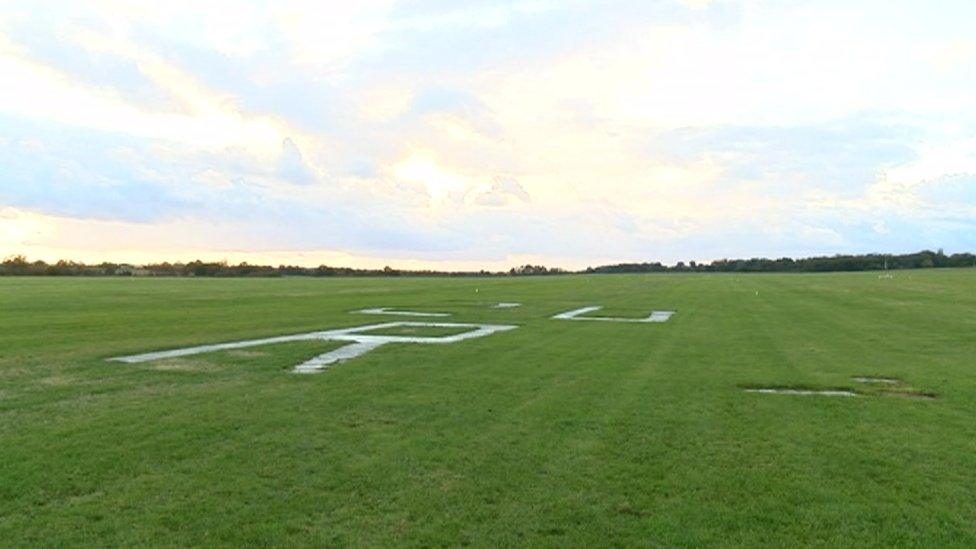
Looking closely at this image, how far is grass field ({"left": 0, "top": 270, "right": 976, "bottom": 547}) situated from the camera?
6.72 m

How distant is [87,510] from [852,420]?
10141mm

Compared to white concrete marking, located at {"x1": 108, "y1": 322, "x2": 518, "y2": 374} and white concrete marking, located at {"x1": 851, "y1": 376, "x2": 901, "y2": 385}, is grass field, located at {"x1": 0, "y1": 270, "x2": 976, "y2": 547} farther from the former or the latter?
white concrete marking, located at {"x1": 108, "y1": 322, "x2": 518, "y2": 374}

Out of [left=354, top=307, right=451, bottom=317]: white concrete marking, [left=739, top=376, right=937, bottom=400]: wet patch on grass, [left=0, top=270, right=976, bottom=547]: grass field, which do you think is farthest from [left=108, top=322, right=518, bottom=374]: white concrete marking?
[left=739, top=376, right=937, bottom=400]: wet patch on grass

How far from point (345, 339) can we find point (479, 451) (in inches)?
536

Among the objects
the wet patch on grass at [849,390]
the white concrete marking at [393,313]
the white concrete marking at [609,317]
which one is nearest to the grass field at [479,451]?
the wet patch on grass at [849,390]

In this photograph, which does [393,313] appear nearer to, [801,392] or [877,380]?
[877,380]

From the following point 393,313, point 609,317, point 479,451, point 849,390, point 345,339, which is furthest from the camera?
point 393,313

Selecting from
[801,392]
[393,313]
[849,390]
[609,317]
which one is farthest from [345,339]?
[609,317]

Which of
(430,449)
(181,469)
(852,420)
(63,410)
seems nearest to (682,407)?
(852,420)

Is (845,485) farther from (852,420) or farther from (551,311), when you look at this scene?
(551,311)

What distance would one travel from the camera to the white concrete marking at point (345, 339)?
669 inches

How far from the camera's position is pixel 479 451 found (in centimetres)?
916

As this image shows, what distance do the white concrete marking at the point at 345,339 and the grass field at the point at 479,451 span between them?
597 millimetres

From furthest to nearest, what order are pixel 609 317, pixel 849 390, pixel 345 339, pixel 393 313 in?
pixel 393 313, pixel 609 317, pixel 345 339, pixel 849 390
